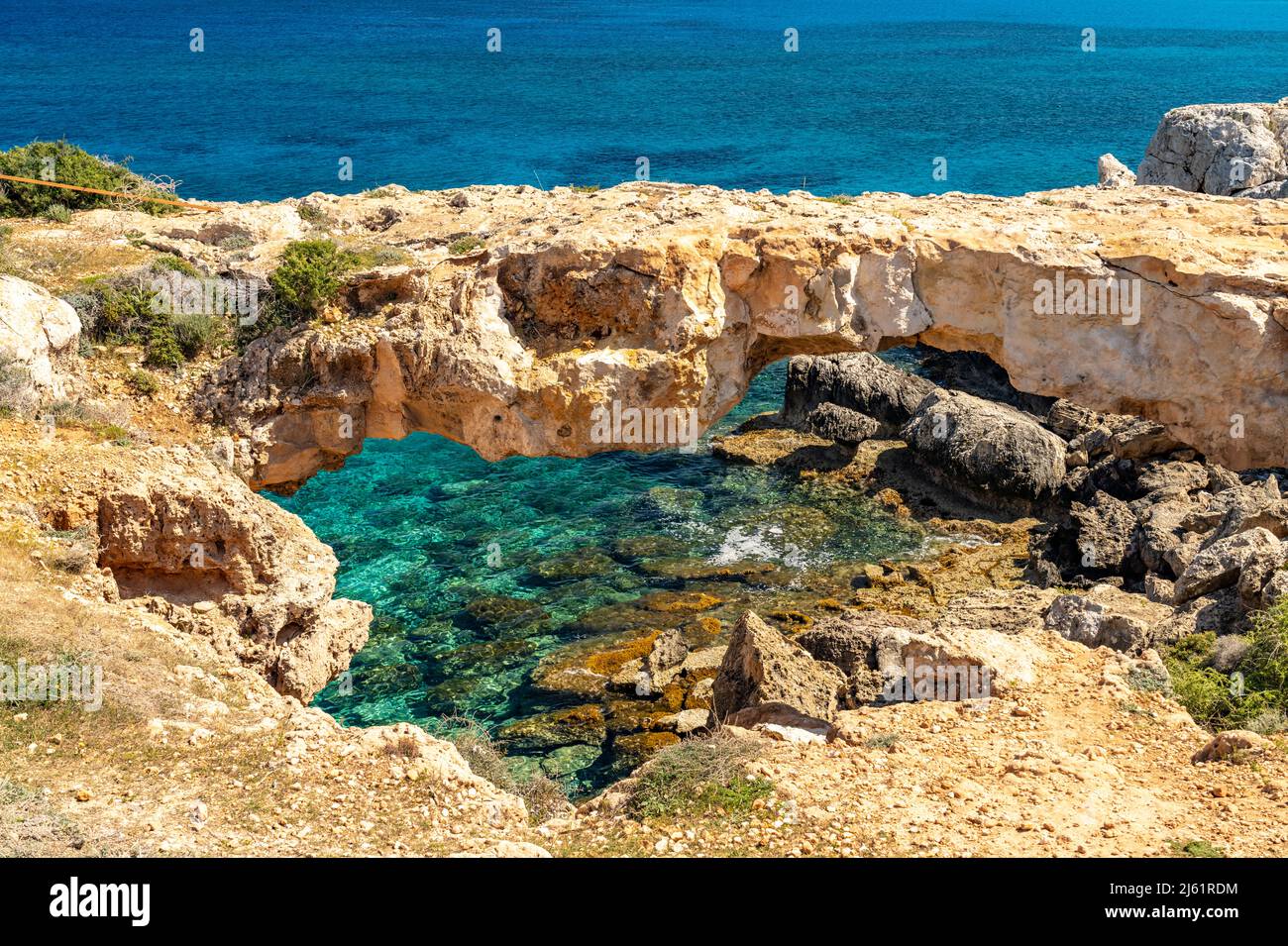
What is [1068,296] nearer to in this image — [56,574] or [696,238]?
[696,238]

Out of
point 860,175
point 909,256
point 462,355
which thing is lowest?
point 462,355

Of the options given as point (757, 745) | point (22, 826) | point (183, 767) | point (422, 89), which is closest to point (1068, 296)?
point (757, 745)

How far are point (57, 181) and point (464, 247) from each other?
8590 mm

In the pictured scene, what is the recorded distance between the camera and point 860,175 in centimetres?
6362

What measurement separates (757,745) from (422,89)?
78004 mm

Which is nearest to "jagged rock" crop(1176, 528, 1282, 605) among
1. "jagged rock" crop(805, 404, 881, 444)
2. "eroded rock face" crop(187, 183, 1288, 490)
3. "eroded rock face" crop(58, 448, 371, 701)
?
"eroded rock face" crop(187, 183, 1288, 490)

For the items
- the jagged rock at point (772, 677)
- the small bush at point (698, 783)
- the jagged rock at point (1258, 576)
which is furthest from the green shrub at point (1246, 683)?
the small bush at point (698, 783)

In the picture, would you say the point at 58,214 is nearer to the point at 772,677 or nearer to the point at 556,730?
the point at 556,730

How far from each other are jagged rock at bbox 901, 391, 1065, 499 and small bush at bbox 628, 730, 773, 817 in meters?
17.9

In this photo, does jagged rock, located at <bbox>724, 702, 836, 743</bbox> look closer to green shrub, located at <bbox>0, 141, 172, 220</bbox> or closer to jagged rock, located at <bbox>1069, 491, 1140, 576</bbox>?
jagged rock, located at <bbox>1069, 491, 1140, 576</bbox>

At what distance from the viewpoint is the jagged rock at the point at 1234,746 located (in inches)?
505

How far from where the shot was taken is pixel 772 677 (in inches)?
674

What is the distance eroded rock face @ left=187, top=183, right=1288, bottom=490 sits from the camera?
1842 cm

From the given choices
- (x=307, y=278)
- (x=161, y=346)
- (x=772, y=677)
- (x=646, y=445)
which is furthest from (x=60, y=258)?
(x=772, y=677)
